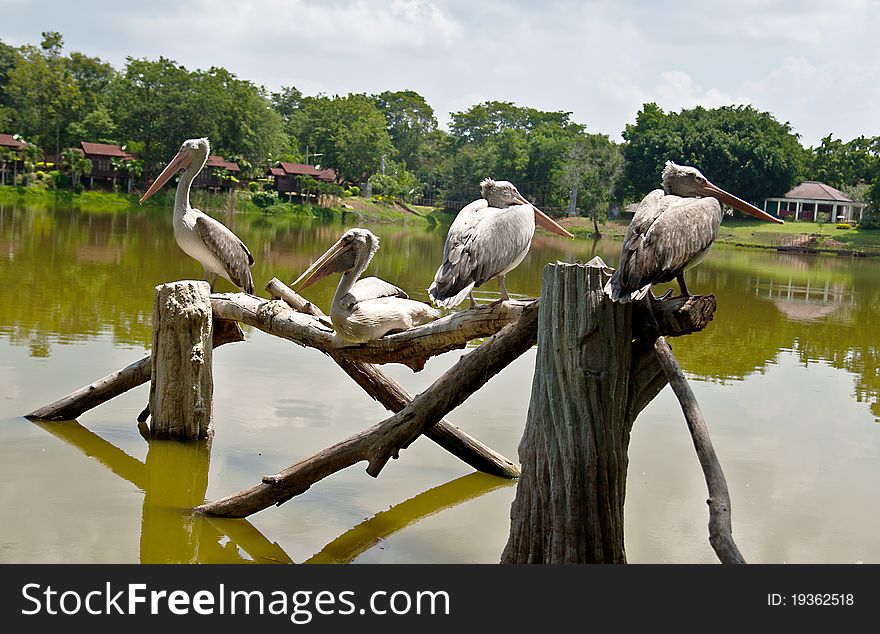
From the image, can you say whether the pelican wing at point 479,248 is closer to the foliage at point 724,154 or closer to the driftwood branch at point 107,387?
the driftwood branch at point 107,387

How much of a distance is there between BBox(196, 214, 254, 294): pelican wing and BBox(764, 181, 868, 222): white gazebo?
2326 inches

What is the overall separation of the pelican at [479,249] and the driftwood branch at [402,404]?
1.37 m

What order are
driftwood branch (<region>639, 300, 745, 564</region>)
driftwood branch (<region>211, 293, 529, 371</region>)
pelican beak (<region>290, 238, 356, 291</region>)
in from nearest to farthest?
driftwood branch (<region>639, 300, 745, 564</region>) < driftwood branch (<region>211, 293, 529, 371</region>) < pelican beak (<region>290, 238, 356, 291</region>)

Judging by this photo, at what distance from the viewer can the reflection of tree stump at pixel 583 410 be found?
432 centimetres

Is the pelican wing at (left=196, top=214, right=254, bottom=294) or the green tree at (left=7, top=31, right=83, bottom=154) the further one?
the green tree at (left=7, top=31, right=83, bottom=154)

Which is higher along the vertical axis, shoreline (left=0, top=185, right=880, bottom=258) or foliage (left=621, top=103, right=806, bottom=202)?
foliage (left=621, top=103, right=806, bottom=202)

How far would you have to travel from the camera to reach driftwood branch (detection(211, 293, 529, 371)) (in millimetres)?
5285

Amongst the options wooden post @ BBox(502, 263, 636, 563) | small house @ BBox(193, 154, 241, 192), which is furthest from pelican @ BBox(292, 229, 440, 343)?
small house @ BBox(193, 154, 241, 192)

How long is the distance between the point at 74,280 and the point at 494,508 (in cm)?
1159

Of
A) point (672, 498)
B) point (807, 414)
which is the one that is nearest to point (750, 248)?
point (807, 414)

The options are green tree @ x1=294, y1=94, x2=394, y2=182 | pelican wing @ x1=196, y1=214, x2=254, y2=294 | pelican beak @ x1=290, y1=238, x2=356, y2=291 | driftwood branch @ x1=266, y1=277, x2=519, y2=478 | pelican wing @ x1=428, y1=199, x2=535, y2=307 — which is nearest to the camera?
pelican wing @ x1=428, y1=199, x2=535, y2=307

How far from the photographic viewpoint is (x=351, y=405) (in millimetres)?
8922

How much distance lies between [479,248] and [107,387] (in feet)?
12.5

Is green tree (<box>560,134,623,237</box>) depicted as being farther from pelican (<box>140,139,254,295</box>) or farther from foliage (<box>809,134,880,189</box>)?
pelican (<box>140,139,254,295</box>)
